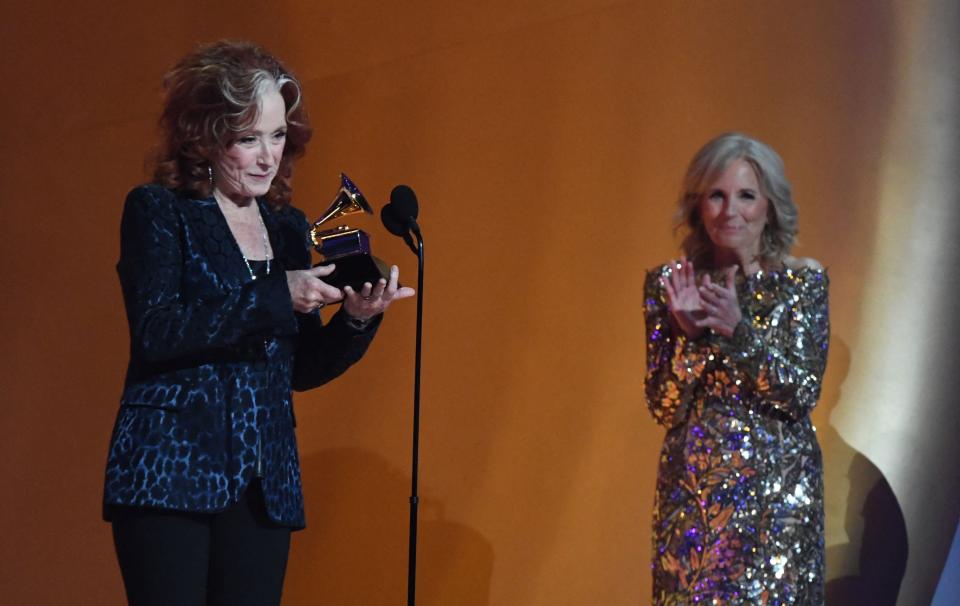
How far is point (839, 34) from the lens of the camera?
353 cm

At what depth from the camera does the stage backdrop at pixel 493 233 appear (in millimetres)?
3492

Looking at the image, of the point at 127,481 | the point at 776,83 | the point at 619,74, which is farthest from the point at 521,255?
the point at 127,481

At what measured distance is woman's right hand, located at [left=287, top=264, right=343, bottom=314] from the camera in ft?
5.87

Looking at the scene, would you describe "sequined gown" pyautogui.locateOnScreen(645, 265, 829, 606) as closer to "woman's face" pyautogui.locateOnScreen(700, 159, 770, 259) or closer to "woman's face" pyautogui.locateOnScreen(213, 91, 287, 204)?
"woman's face" pyautogui.locateOnScreen(700, 159, 770, 259)

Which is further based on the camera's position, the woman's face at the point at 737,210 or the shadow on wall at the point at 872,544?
the shadow on wall at the point at 872,544

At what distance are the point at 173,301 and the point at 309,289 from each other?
22 centimetres

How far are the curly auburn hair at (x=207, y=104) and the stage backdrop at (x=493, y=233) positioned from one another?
1715mm

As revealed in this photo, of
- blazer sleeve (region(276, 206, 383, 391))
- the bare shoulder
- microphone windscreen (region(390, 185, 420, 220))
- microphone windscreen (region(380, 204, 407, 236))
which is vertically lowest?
blazer sleeve (region(276, 206, 383, 391))

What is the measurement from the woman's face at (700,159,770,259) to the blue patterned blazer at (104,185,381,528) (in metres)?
1.30

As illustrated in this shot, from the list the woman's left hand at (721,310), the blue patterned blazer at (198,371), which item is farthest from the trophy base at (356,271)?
the woman's left hand at (721,310)

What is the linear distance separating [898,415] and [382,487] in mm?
1607

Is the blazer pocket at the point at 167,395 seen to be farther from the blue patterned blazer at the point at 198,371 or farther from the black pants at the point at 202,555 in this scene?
the black pants at the point at 202,555

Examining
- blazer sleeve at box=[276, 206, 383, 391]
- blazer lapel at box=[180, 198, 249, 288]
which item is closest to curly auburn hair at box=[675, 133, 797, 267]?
blazer sleeve at box=[276, 206, 383, 391]

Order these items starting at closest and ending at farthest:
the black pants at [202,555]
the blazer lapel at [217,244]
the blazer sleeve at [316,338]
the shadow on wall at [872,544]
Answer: the black pants at [202,555]
the blazer lapel at [217,244]
the blazer sleeve at [316,338]
the shadow on wall at [872,544]
